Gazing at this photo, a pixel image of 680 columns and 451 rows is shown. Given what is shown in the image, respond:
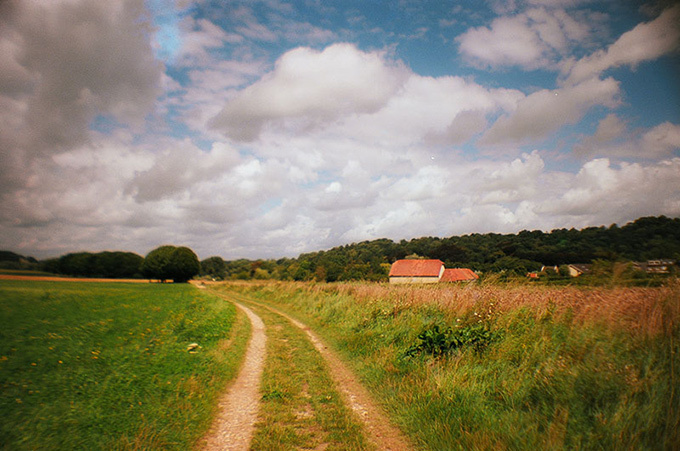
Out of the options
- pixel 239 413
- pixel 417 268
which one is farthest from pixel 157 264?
pixel 239 413

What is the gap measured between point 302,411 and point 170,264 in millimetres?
Answer: 48559

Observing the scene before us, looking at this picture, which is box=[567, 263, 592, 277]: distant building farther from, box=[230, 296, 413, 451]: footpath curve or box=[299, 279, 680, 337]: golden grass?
box=[230, 296, 413, 451]: footpath curve

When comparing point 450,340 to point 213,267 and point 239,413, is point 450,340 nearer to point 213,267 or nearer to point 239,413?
A: point 239,413

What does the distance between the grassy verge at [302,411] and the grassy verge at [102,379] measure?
105 cm

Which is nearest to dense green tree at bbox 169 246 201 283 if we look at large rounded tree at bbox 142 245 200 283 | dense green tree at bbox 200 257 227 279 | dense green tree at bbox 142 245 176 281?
large rounded tree at bbox 142 245 200 283

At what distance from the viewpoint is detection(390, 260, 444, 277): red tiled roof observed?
148 ft

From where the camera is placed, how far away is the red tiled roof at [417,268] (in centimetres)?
4503

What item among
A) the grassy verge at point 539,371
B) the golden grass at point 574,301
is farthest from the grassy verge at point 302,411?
the golden grass at point 574,301

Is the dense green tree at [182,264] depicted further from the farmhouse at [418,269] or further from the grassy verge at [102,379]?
the grassy verge at [102,379]

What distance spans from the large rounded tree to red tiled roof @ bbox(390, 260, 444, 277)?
3627cm

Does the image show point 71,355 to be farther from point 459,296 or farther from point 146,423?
point 459,296

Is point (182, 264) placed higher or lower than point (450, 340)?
higher

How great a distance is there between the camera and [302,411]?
15.9 feet

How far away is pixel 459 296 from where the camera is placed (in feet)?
29.9
